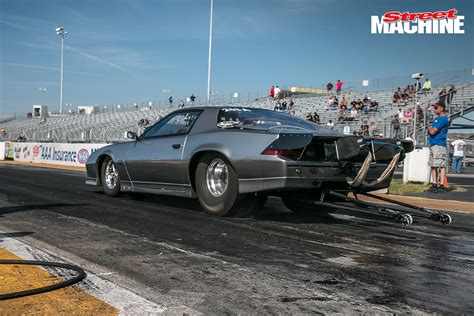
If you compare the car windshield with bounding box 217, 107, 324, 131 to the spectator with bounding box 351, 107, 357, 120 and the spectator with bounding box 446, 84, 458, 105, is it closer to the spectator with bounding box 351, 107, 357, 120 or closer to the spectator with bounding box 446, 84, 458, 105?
the spectator with bounding box 351, 107, 357, 120

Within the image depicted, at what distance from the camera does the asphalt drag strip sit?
270cm

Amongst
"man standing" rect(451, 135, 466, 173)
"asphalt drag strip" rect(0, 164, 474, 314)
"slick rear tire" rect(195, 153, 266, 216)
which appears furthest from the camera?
"man standing" rect(451, 135, 466, 173)

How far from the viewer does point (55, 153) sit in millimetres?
22875

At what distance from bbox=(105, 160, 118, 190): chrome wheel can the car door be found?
26.1 inches

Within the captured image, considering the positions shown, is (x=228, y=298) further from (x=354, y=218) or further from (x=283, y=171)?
(x=354, y=218)

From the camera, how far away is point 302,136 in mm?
4996

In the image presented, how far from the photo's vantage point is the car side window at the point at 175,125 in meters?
6.40

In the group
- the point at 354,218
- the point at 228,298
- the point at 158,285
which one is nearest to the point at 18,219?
the point at 158,285

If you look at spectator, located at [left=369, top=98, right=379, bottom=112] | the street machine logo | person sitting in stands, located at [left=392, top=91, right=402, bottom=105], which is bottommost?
spectator, located at [left=369, top=98, right=379, bottom=112]

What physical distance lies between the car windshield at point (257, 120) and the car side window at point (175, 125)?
21.3 inches

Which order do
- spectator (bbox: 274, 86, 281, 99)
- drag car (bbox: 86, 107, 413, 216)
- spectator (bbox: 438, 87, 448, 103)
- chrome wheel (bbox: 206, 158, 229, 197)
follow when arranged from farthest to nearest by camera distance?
spectator (bbox: 274, 86, 281, 99), spectator (bbox: 438, 87, 448, 103), chrome wheel (bbox: 206, 158, 229, 197), drag car (bbox: 86, 107, 413, 216)

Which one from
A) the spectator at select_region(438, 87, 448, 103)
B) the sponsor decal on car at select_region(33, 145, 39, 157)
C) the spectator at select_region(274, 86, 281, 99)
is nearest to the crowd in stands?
the spectator at select_region(438, 87, 448, 103)

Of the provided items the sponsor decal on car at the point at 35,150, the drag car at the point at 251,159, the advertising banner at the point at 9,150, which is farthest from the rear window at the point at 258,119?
the advertising banner at the point at 9,150

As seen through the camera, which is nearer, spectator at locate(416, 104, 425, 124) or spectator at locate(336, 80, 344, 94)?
spectator at locate(416, 104, 425, 124)
